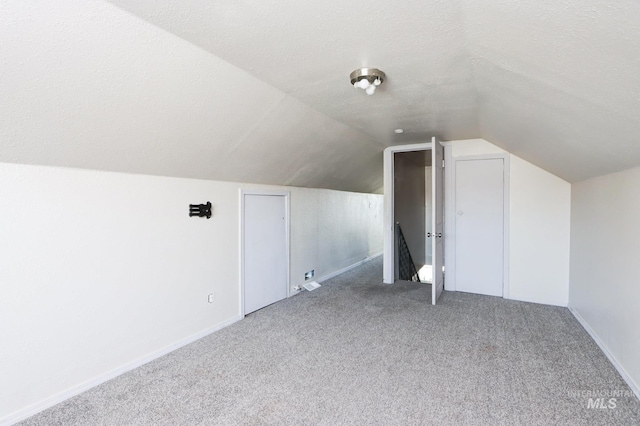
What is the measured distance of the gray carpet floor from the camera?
79.7 inches

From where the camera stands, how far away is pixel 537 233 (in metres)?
4.20

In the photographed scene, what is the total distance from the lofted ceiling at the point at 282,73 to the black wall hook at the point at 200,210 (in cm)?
35

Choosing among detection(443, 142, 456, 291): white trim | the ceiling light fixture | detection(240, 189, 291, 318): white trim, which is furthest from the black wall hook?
detection(443, 142, 456, 291): white trim

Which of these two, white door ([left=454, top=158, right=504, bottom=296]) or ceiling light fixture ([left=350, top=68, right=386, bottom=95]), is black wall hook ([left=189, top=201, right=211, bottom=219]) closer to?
ceiling light fixture ([left=350, top=68, right=386, bottom=95])

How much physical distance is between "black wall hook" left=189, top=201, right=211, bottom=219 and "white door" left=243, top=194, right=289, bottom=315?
21.2 inches

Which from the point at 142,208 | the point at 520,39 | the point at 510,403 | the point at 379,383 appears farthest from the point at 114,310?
the point at 520,39

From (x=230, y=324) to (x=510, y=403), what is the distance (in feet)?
8.80

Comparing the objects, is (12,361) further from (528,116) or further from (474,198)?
(474,198)

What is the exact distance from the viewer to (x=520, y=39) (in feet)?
4.69

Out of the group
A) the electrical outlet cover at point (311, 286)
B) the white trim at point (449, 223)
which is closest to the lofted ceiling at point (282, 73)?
the white trim at point (449, 223)

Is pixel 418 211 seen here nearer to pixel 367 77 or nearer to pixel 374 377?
pixel 374 377

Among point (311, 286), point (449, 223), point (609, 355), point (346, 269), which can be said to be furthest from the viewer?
point (346, 269)

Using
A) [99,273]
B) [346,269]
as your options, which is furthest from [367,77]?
[346,269]

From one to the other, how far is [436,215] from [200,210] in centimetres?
297
